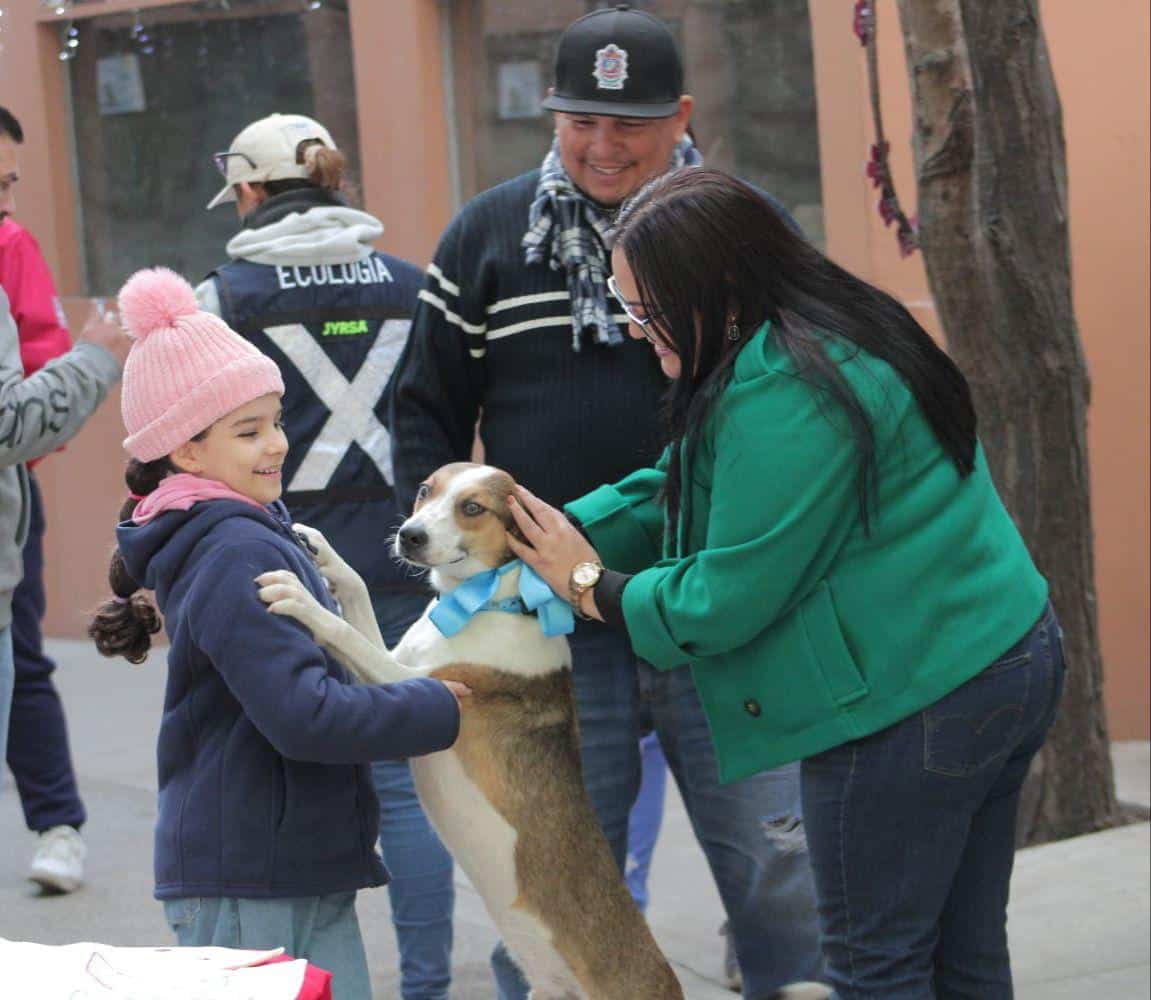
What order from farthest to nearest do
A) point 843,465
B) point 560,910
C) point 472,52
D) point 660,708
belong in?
1. point 472,52
2. point 660,708
3. point 560,910
4. point 843,465

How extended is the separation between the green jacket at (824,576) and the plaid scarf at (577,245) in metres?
0.89

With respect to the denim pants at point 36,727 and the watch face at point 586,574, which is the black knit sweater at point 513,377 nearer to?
the watch face at point 586,574

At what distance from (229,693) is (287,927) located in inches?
15.1

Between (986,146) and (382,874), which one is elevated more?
(986,146)

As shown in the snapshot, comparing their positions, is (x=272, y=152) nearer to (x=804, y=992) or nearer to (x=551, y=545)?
(x=551, y=545)

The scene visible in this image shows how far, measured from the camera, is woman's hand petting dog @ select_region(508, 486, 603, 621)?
3293mm

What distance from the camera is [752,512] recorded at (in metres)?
2.90

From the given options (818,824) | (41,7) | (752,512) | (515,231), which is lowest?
(818,824)

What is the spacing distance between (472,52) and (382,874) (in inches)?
231

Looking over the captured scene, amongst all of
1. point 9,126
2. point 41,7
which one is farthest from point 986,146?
point 41,7

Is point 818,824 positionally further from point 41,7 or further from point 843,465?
point 41,7

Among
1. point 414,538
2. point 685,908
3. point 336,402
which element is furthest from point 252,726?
point 685,908

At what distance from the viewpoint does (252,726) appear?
3.02m

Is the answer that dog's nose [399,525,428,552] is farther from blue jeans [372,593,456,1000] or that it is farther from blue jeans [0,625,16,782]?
blue jeans [0,625,16,782]
